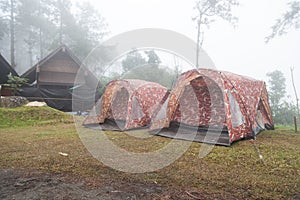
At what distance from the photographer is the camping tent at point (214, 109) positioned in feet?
15.1

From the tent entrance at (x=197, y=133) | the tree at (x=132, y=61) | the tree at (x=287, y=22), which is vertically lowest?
the tent entrance at (x=197, y=133)

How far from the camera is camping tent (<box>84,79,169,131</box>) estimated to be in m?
6.30

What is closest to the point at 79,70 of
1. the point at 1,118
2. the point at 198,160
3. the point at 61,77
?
the point at 61,77

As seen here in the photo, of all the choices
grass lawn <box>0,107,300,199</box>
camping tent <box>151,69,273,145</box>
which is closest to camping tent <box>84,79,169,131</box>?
camping tent <box>151,69,273,145</box>

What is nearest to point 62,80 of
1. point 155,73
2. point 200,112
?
point 155,73

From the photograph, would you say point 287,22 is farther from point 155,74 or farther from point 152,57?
point 152,57

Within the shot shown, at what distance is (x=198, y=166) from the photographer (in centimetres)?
299

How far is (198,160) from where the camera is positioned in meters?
3.27

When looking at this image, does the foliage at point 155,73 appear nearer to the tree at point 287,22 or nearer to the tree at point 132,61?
the tree at point 132,61

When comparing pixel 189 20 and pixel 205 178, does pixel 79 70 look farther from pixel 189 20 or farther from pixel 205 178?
pixel 205 178

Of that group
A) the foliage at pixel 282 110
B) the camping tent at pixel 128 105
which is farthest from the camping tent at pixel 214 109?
the foliage at pixel 282 110

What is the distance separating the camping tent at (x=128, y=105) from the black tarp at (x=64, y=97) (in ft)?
19.6

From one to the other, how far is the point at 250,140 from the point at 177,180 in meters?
2.87

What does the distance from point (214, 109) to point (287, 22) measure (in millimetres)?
7385
